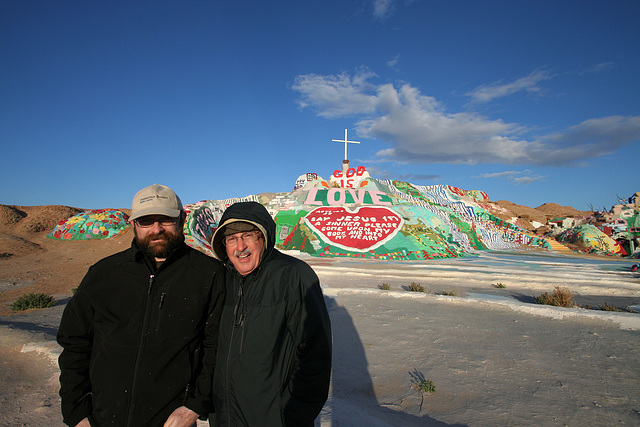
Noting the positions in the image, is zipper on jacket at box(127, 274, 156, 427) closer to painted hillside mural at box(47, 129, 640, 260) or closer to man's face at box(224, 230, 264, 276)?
man's face at box(224, 230, 264, 276)

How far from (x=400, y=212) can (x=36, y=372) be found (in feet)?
68.6

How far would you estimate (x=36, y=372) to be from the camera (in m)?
4.60

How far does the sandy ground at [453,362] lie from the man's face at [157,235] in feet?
7.70

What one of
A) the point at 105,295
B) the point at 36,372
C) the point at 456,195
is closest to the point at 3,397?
the point at 36,372

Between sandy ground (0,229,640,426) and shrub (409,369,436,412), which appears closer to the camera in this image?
sandy ground (0,229,640,426)

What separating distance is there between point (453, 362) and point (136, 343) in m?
4.49

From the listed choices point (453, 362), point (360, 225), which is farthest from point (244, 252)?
point (360, 225)

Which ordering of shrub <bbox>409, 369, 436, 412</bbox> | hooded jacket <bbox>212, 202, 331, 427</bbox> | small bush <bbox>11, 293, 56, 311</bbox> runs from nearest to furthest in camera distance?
hooded jacket <bbox>212, 202, 331, 427</bbox> → shrub <bbox>409, 369, 436, 412</bbox> → small bush <bbox>11, 293, 56, 311</bbox>

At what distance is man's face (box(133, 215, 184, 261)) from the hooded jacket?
0.43 meters

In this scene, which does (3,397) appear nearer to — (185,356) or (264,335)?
(185,356)

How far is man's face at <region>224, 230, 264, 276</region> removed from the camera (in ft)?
7.16

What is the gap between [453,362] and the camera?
15.8ft

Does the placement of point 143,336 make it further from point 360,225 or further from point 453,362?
point 360,225

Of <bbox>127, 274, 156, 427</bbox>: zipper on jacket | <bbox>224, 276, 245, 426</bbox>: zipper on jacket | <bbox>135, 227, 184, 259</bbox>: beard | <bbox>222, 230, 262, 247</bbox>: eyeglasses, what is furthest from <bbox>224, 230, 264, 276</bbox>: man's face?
<bbox>127, 274, 156, 427</bbox>: zipper on jacket
